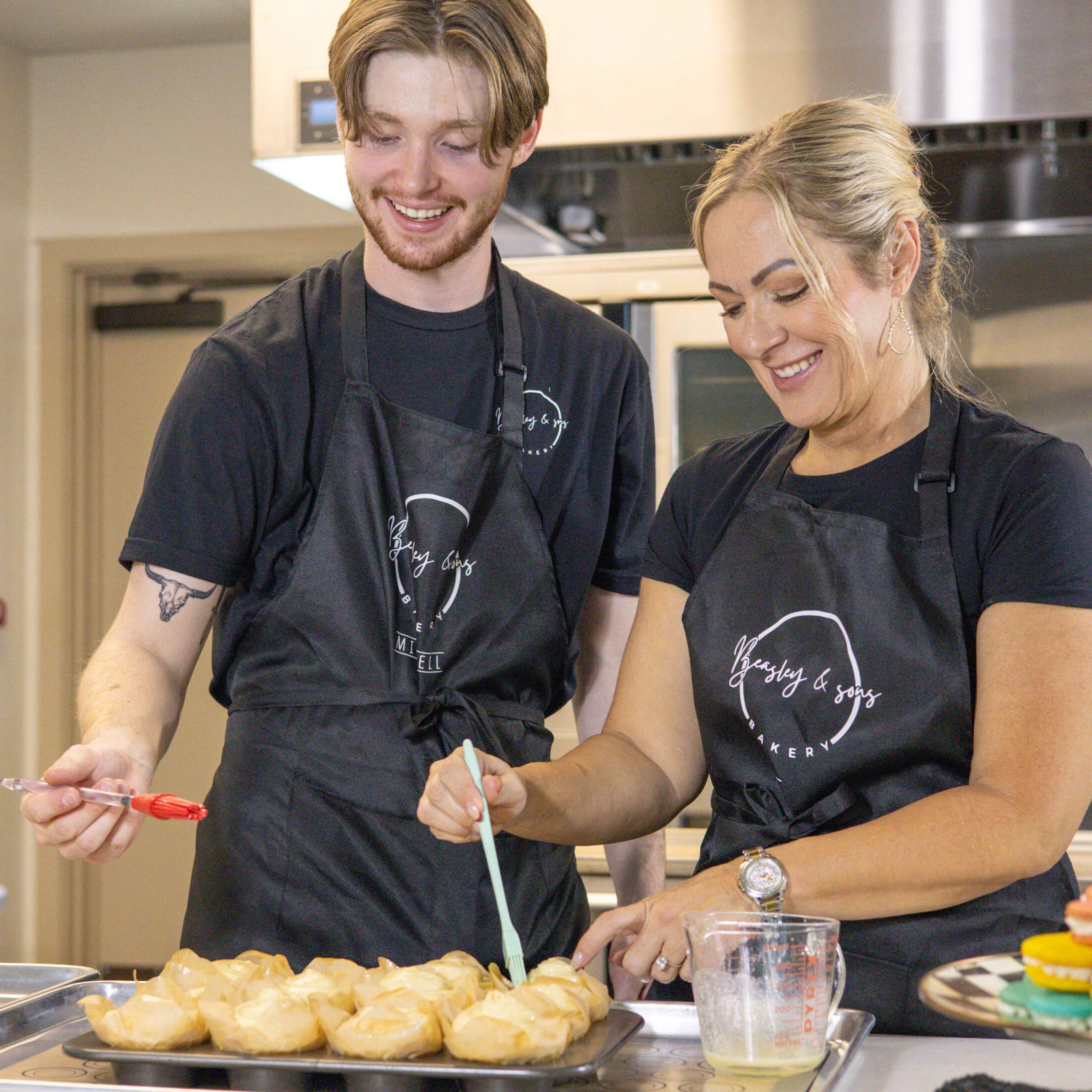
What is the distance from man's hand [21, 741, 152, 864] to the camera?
121cm

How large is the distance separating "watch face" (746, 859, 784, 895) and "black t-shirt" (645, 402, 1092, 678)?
0.90 ft

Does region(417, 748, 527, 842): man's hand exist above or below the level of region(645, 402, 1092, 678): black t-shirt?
below

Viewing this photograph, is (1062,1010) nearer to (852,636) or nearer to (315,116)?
(852,636)

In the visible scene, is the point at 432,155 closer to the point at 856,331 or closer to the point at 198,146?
the point at 856,331

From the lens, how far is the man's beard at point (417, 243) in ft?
5.09

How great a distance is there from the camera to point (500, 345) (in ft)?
5.40

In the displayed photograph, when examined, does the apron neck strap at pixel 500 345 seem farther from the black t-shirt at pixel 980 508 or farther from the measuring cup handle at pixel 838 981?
the measuring cup handle at pixel 838 981

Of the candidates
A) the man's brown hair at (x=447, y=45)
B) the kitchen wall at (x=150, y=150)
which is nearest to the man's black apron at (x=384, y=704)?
the man's brown hair at (x=447, y=45)

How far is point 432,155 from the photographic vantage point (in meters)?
1.52

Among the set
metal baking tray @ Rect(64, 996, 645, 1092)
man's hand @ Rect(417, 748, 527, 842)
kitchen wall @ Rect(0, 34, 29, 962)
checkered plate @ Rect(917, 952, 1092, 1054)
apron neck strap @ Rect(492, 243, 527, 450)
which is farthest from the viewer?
kitchen wall @ Rect(0, 34, 29, 962)

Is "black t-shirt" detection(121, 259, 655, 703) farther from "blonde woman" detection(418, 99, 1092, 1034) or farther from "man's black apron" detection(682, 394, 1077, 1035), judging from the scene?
"man's black apron" detection(682, 394, 1077, 1035)

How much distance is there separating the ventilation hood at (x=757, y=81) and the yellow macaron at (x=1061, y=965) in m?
1.80

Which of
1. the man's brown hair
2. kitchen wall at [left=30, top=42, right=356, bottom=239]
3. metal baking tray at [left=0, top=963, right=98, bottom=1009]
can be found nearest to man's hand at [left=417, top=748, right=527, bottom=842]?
metal baking tray at [left=0, top=963, right=98, bottom=1009]

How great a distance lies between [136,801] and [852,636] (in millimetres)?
674
